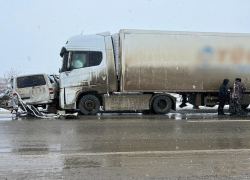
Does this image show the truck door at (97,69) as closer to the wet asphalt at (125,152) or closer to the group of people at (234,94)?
the wet asphalt at (125,152)

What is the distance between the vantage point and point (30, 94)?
1149cm

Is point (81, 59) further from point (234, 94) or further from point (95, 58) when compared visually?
point (234, 94)

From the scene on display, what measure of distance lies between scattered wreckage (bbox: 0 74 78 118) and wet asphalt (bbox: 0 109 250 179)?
8.87 ft

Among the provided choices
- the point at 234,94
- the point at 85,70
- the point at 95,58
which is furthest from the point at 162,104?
the point at 85,70

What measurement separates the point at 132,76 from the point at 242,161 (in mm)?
7101

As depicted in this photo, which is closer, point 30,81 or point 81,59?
point 81,59

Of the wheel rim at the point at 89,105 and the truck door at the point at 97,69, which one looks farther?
the wheel rim at the point at 89,105

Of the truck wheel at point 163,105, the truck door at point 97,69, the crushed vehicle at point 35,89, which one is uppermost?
the truck door at point 97,69

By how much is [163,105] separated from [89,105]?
316cm

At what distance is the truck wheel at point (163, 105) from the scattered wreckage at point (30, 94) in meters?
3.83

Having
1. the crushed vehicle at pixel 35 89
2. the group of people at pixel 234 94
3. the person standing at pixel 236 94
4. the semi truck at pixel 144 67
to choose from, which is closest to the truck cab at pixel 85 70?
the semi truck at pixel 144 67

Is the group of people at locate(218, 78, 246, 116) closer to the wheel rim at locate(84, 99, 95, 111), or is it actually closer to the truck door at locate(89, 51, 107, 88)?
the truck door at locate(89, 51, 107, 88)

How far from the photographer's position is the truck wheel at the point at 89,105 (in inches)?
455

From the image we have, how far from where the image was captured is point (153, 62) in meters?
11.5
